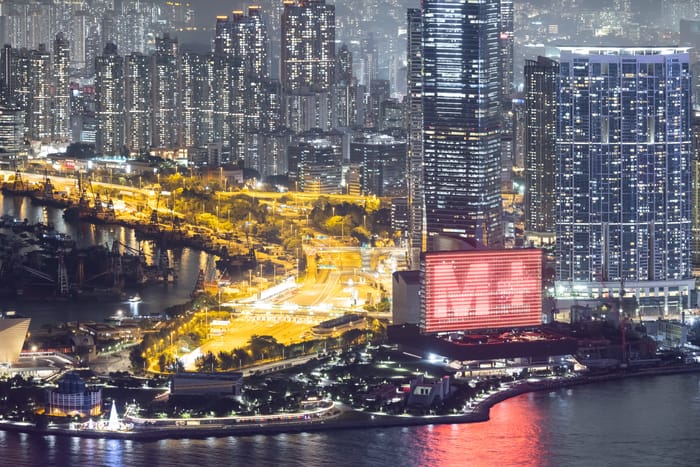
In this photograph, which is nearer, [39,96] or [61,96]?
[39,96]

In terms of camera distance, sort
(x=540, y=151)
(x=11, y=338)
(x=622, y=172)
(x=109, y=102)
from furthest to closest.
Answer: (x=109, y=102), (x=540, y=151), (x=622, y=172), (x=11, y=338)

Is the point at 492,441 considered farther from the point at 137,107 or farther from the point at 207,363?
the point at 137,107

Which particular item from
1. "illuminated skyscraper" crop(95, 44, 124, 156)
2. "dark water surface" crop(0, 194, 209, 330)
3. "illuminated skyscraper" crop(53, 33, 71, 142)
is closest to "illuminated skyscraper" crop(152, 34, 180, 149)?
"illuminated skyscraper" crop(95, 44, 124, 156)

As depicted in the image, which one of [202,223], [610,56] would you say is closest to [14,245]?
[202,223]

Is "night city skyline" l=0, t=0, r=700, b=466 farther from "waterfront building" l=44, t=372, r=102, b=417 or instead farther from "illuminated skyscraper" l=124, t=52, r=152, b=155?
"illuminated skyscraper" l=124, t=52, r=152, b=155

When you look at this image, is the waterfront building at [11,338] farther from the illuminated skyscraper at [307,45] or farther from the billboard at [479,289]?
the illuminated skyscraper at [307,45]

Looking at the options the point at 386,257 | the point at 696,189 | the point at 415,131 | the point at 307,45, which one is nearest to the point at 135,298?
the point at 386,257

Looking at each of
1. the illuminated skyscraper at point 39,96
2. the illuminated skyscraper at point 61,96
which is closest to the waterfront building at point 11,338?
the illuminated skyscraper at point 39,96

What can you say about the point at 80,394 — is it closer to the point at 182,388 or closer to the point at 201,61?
the point at 182,388

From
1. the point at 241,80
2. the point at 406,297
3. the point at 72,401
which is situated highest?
the point at 241,80
